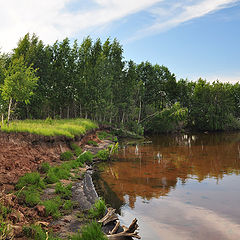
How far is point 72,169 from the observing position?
17875mm

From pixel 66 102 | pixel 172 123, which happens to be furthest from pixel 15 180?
pixel 172 123

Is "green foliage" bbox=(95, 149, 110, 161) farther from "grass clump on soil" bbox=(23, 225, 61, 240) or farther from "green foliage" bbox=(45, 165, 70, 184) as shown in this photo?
"grass clump on soil" bbox=(23, 225, 61, 240)

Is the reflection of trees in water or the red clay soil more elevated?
the red clay soil

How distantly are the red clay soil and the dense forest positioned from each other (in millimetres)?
4579

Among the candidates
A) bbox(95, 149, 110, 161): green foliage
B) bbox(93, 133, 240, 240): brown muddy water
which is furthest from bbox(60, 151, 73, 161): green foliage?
bbox(95, 149, 110, 161): green foliage

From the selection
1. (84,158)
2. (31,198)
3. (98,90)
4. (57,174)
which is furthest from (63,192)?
(98,90)

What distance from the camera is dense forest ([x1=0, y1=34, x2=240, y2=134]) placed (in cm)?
3422

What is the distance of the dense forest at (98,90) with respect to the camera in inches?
1347

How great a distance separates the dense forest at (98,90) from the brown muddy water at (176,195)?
11189mm

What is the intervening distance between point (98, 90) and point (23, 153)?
27.9 m

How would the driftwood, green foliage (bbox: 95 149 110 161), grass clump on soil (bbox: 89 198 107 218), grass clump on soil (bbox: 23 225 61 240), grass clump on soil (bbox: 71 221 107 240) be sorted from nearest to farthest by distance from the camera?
grass clump on soil (bbox: 23 225 61 240) → grass clump on soil (bbox: 71 221 107 240) → the driftwood → grass clump on soil (bbox: 89 198 107 218) → green foliage (bbox: 95 149 110 161)

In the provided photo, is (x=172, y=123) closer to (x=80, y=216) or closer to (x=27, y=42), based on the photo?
(x=27, y=42)

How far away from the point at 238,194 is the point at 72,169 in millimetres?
11212

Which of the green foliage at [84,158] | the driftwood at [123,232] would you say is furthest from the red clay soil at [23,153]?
the driftwood at [123,232]
